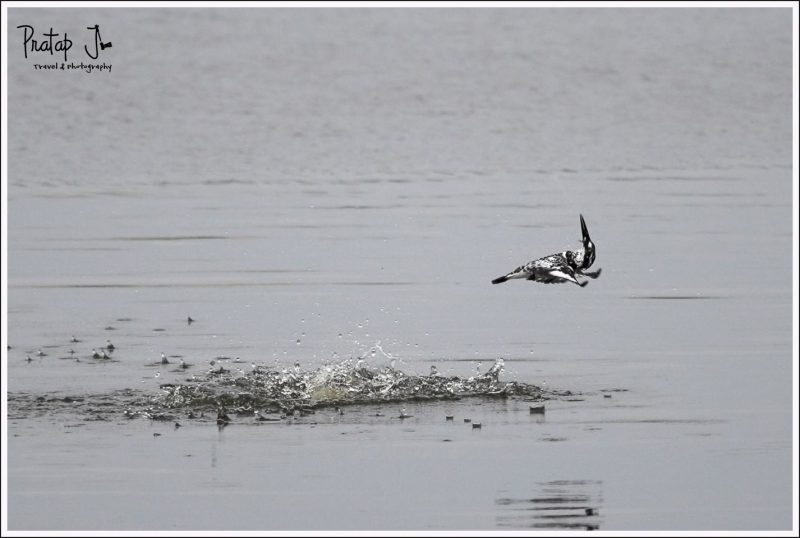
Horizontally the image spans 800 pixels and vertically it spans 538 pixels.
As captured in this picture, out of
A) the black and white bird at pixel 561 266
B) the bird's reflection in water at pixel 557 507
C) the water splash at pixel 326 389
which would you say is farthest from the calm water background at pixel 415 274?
the black and white bird at pixel 561 266

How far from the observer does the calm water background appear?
862 cm

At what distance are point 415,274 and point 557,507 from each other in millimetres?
7137

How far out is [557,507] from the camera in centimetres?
818

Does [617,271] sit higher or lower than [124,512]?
higher

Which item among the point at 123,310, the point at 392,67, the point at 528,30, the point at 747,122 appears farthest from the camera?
the point at 528,30

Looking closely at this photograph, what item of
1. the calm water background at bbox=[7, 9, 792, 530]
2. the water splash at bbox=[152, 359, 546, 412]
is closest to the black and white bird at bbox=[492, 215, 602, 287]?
the calm water background at bbox=[7, 9, 792, 530]

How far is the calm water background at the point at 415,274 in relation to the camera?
862 centimetres

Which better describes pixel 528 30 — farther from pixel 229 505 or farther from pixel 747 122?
pixel 229 505

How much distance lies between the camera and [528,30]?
40.3 metres

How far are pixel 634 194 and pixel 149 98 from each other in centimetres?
1237

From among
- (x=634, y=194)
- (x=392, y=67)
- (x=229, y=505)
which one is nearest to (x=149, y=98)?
(x=392, y=67)
